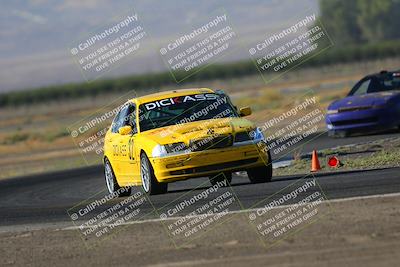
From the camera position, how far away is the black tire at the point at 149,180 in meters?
14.2

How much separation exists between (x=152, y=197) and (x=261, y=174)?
1716 mm

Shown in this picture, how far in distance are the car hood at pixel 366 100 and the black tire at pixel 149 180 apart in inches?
328

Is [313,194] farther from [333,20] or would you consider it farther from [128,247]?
[333,20]

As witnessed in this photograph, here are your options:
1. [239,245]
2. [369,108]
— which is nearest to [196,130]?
[239,245]

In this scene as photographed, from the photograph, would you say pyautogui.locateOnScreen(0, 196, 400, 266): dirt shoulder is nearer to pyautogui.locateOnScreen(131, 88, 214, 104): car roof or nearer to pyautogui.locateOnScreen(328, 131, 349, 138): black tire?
pyautogui.locateOnScreen(131, 88, 214, 104): car roof

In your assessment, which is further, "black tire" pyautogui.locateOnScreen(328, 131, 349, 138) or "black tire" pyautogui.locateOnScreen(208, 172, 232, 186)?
"black tire" pyautogui.locateOnScreen(328, 131, 349, 138)

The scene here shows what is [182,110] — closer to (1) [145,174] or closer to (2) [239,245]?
(1) [145,174]

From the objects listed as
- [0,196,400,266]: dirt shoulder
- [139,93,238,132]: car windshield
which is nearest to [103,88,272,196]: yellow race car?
[139,93,238,132]: car windshield

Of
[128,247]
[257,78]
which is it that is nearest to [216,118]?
[128,247]

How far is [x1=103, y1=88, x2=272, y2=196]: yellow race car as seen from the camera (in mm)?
13984

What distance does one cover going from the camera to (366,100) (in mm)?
21891

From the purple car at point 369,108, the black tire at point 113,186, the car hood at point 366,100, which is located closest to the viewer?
the black tire at point 113,186

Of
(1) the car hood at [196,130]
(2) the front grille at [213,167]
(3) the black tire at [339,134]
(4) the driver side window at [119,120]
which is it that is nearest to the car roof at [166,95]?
(4) the driver side window at [119,120]

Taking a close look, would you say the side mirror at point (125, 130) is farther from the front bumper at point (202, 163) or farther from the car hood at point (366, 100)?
A: the car hood at point (366, 100)
